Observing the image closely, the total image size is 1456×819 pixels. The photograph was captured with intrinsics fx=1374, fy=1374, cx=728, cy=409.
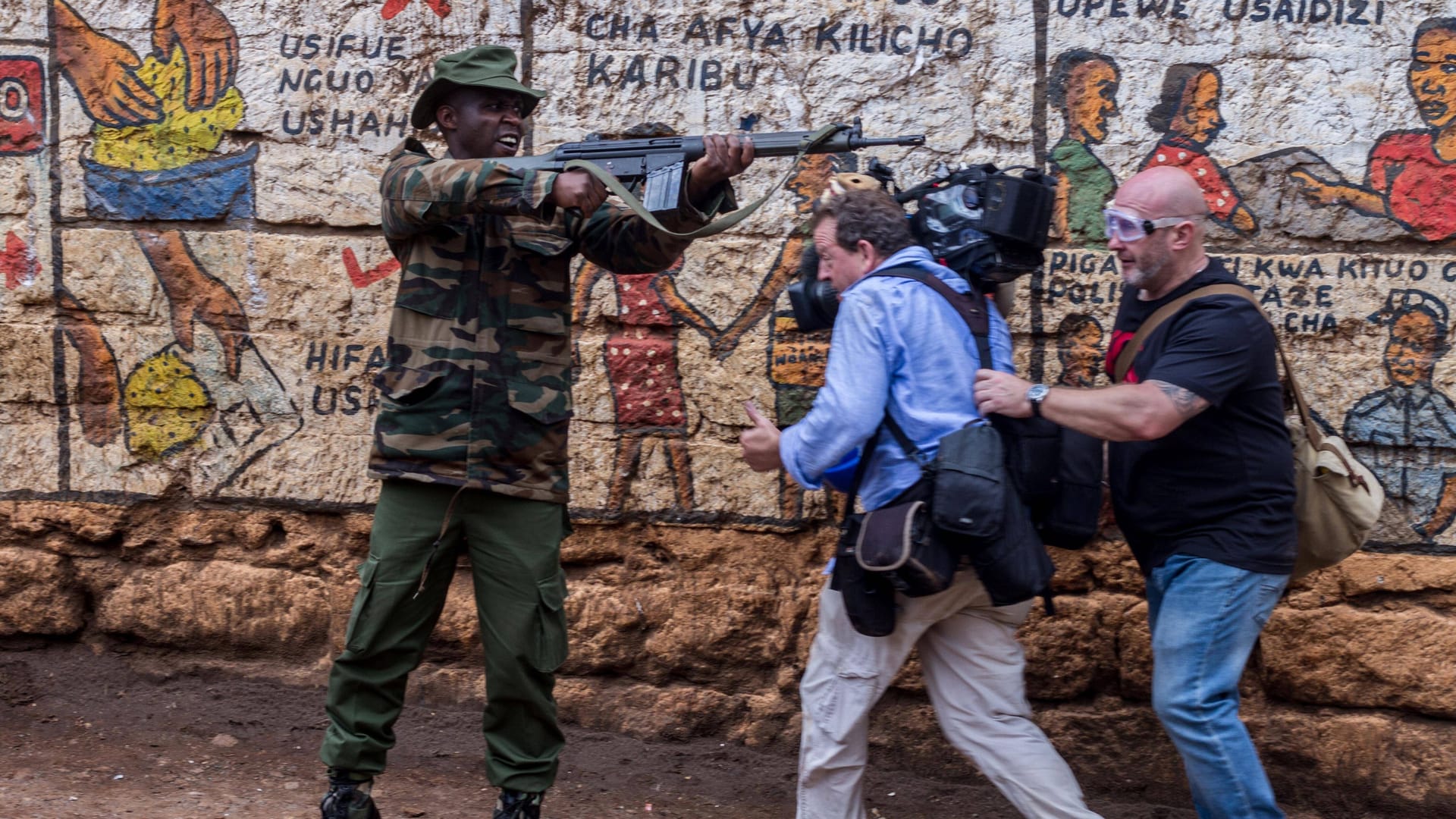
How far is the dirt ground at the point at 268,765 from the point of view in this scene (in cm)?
386

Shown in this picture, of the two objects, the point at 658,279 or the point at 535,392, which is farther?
the point at 658,279

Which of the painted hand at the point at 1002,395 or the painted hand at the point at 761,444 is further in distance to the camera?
the painted hand at the point at 761,444

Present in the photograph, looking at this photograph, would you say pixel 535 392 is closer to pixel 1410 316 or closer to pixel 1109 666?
pixel 1109 666

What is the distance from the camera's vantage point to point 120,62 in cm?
430

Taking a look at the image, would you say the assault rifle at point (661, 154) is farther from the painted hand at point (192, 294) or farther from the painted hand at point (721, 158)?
the painted hand at point (192, 294)

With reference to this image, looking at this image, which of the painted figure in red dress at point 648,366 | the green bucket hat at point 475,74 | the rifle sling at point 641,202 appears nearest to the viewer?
the rifle sling at point 641,202

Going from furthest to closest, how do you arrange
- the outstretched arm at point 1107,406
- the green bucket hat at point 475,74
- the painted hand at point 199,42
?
1. the painted hand at point 199,42
2. the green bucket hat at point 475,74
3. the outstretched arm at point 1107,406

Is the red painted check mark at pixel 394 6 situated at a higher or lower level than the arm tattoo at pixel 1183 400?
higher

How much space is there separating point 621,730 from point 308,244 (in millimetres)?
1791

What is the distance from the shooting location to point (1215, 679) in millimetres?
2953

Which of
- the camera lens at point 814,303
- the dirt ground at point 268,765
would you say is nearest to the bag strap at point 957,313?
the camera lens at point 814,303

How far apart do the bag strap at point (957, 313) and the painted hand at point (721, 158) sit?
0.42 metres

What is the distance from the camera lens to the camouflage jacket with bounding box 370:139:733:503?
3303mm

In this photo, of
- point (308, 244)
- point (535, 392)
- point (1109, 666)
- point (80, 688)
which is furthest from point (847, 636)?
point (80, 688)
